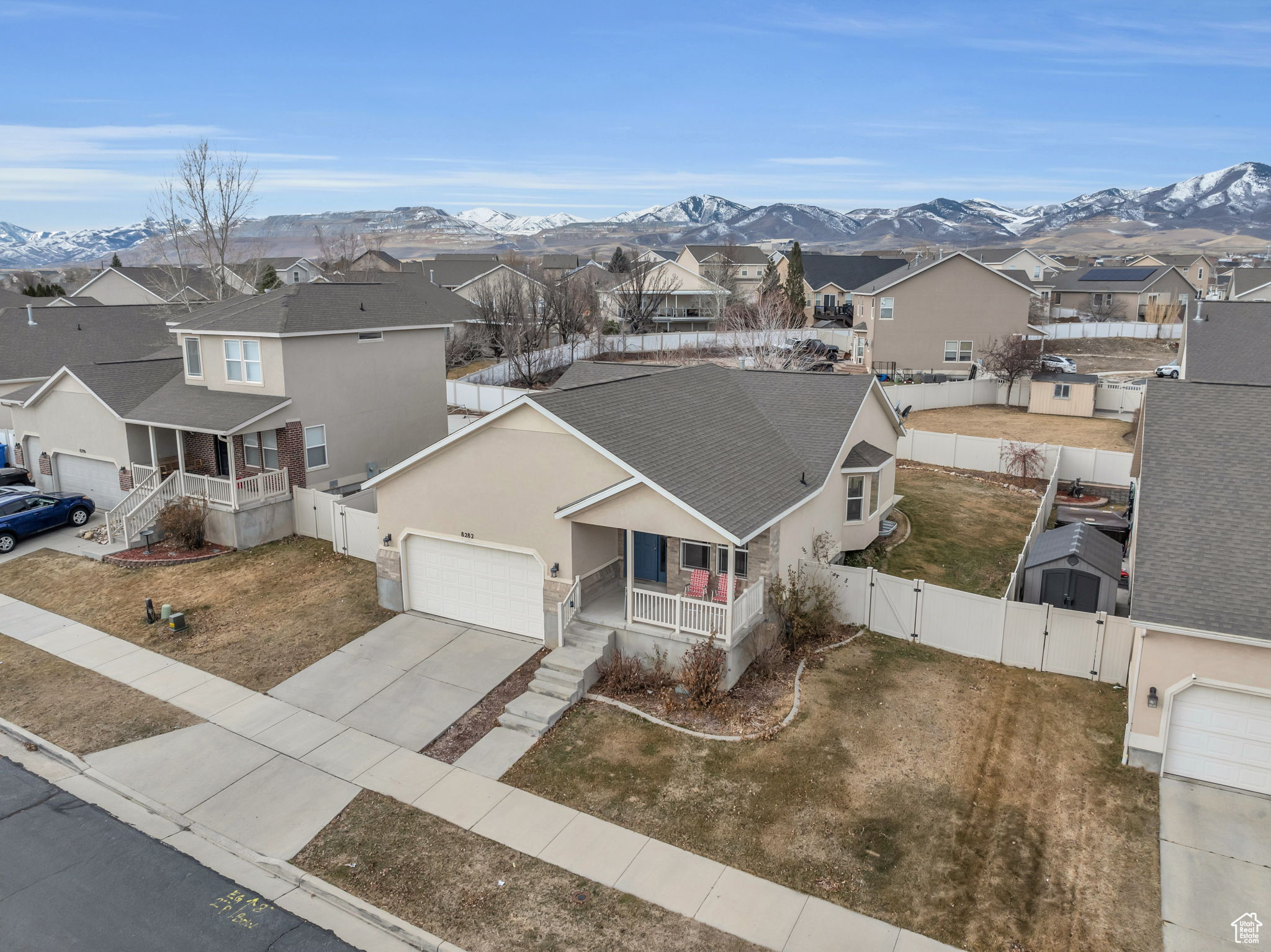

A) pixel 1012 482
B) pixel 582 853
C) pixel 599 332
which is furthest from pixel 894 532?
pixel 599 332

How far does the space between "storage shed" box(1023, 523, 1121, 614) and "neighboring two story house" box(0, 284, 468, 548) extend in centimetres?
2036

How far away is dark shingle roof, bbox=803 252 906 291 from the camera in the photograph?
268ft

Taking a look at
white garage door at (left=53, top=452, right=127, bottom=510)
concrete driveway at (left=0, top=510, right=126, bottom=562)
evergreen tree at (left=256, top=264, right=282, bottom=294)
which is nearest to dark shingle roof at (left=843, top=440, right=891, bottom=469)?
concrete driveway at (left=0, top=510, right=126, bottom=562)

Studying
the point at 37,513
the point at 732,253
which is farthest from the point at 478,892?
the point at 732,253

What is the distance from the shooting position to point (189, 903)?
10.9m

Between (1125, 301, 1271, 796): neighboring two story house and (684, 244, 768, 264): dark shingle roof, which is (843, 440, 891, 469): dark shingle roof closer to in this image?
(1125, 301, 1271, 796): neighboring two story house

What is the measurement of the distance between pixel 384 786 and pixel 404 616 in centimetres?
645

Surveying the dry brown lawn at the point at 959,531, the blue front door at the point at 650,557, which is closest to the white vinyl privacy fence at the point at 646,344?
the dry brown lawn at the point at 959,531

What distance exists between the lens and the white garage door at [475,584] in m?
17.9

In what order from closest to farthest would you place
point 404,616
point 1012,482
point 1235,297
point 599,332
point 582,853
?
point 582,853 < point 404,616 < point 1012,482 < point 599,332 < point 1235,297

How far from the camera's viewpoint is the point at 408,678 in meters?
16.7

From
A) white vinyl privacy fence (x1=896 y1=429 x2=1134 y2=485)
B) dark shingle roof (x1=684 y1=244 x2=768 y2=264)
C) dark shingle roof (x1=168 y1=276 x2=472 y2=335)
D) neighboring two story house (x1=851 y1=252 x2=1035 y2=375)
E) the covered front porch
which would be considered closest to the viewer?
the covered front porch

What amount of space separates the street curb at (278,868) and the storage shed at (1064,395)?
42.1 m

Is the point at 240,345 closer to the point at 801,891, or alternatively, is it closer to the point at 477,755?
the point at 477,755
